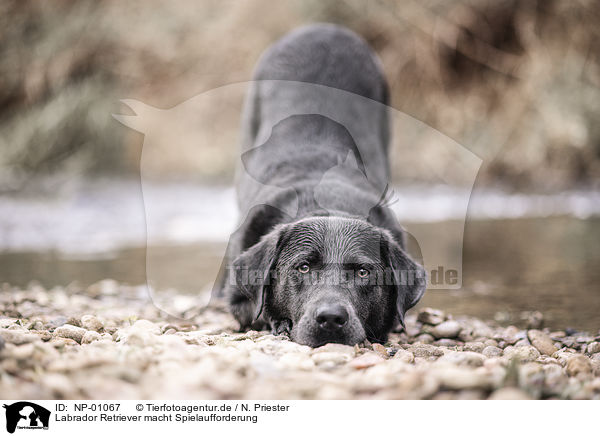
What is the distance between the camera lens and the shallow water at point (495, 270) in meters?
3.45

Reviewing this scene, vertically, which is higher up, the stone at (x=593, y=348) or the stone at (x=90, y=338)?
the stone at (x=593, y=348)

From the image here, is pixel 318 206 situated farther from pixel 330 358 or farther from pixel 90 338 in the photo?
pixel 90 338

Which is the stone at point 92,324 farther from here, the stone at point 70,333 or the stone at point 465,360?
the stone at point 465,360

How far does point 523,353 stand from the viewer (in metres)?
2.28

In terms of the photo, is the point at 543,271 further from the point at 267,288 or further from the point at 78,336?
the point at 78,336

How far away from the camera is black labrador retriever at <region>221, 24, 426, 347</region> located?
8.13 ft

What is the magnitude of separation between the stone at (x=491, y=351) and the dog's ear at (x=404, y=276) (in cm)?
36

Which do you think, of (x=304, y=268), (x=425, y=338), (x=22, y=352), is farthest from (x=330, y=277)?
(x=22, y=352)

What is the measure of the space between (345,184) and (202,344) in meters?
1.43

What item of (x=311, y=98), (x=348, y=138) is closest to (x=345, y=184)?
(x=348, y=138)

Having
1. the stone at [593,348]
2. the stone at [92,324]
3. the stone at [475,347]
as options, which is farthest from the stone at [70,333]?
the stone at [593,348]

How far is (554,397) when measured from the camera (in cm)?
181

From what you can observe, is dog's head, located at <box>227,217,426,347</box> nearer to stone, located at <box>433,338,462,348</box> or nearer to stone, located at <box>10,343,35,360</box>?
stone, located at <box>433,338,462,348</box>

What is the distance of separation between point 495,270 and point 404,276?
218 centimetres
